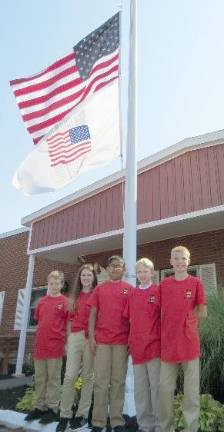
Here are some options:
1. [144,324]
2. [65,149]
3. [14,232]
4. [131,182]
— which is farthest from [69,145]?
[14,232]

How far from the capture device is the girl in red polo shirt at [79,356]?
4.59m

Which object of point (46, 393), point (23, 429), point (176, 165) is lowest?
point (23, 429)

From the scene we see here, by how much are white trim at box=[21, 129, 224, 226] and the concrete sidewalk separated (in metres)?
3.92

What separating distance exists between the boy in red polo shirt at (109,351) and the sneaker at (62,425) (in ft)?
1.10

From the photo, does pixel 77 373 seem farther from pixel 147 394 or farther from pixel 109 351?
pixel 147 394

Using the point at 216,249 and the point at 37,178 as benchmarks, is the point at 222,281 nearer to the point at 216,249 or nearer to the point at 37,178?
the point at 216,249

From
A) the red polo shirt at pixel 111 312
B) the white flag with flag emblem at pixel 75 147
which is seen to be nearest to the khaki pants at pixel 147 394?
the red polo shirt at pixel 111 312

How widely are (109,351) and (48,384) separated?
42.9 inches

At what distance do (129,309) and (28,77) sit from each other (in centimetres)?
405

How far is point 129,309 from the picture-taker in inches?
176

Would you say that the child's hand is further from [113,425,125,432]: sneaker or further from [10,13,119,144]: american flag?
[10,13,119,144]: american flag

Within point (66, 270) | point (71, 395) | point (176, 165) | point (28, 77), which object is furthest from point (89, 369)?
point (66, 270)

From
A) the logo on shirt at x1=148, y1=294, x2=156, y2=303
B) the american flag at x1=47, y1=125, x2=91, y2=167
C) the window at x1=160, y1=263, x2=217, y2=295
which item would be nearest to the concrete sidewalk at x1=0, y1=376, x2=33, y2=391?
the window at x1=160, y1=263, x2=217, y2=295

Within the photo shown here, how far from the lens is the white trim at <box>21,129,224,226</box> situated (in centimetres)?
830
